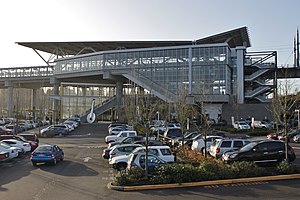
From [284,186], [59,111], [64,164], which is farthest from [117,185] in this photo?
[59,111]

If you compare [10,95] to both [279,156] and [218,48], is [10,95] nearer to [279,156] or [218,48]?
[218,48]

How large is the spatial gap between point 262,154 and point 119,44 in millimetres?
59734

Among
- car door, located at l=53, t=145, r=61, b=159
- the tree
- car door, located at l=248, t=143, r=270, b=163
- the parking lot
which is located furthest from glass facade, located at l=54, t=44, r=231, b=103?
the parking lot

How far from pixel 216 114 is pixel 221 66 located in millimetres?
9561

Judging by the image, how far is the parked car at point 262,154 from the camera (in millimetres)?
16188

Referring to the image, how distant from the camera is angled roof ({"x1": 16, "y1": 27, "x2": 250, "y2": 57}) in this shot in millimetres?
68375

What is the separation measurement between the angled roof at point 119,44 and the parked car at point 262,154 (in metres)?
52.8

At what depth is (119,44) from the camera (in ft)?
238

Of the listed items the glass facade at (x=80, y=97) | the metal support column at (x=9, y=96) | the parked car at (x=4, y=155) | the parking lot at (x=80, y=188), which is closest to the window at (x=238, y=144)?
the parking lot at (x=80, y=188)

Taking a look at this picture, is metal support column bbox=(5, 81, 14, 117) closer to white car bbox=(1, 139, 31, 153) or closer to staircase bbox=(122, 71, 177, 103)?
staircase bbox=(122, 71, 177, 103)

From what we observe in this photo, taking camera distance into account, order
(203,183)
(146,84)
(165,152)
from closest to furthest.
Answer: (203,183), (165,152), (146,84)

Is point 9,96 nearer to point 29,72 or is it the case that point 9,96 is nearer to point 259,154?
point 29,72

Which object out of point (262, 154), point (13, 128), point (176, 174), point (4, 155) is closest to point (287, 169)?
point (262, 154)

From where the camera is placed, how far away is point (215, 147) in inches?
781
